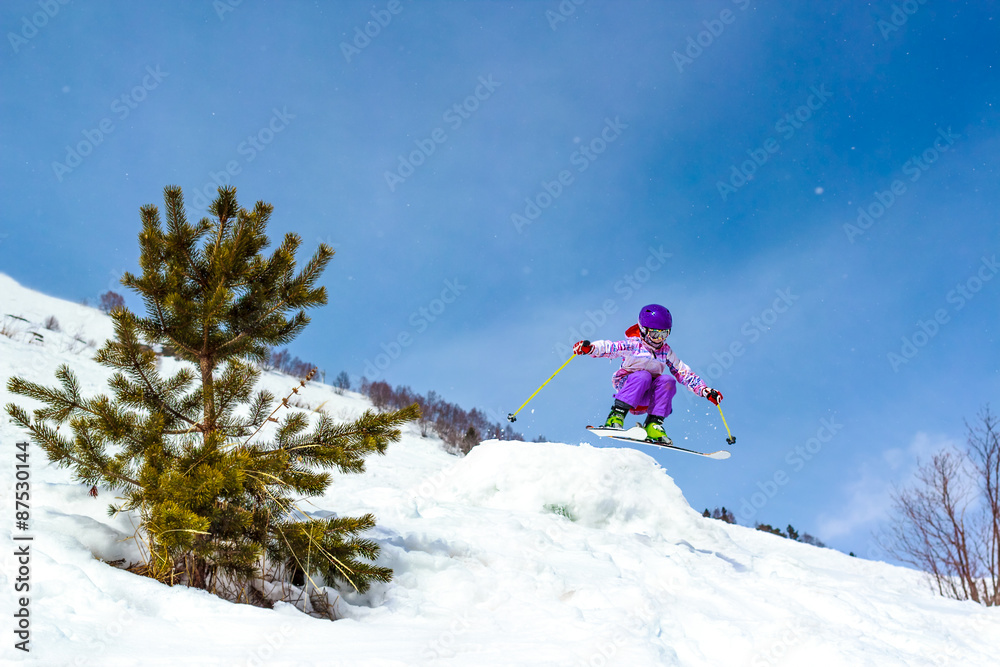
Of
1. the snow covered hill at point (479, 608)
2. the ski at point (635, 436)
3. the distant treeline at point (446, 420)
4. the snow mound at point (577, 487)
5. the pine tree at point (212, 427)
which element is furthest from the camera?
the distant treeline at point (446, 420)

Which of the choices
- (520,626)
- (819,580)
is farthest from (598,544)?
(520,626)

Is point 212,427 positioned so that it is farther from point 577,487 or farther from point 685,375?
point 577,487

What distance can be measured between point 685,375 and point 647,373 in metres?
0.63

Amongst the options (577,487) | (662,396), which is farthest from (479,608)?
(577,487)

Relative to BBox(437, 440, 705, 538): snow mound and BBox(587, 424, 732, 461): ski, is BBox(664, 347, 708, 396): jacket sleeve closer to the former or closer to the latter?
BBox(587, 424, 732, 461): ski

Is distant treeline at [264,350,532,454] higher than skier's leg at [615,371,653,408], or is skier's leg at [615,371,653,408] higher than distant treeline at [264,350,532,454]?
distant treeline at [264,350,532,454]

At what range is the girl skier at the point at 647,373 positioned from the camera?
20.7 ft

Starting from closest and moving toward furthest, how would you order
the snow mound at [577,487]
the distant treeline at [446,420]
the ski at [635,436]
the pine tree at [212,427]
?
the pine tree at [212,427]
the ski at [635,436]
the snow mound at [577,487]
the distant treeline at [446,420]

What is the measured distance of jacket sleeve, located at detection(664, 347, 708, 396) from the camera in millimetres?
6684

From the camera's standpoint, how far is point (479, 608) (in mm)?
4066

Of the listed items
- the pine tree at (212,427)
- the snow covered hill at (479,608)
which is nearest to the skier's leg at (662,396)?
the snow covered hill at (479,608)

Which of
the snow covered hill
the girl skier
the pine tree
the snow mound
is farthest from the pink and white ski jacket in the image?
the snow mound

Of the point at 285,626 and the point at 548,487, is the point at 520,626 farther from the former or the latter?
the point at 548,487

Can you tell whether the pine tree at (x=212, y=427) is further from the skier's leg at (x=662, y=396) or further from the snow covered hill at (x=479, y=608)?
the skier's leg at (x=662, y=396)
